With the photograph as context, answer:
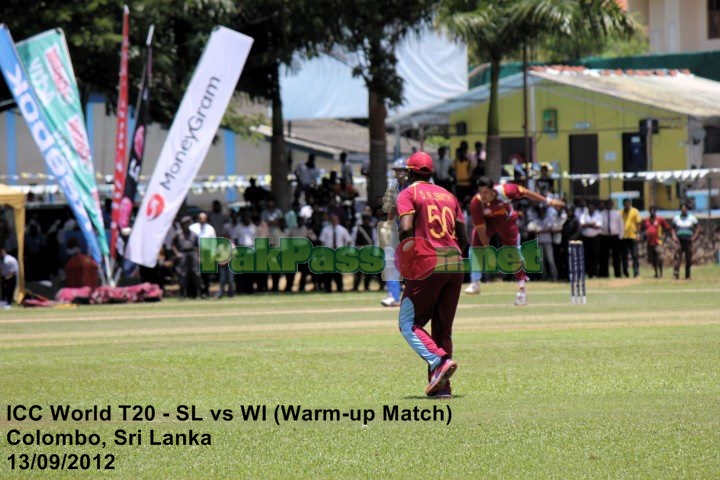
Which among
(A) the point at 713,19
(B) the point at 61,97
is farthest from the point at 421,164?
(A) the point at 713,19

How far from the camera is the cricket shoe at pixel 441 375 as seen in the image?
428 inches

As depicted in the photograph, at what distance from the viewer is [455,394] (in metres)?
11.4

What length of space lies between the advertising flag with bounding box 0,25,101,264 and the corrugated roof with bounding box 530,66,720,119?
18.7m

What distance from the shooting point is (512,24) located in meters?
36.2

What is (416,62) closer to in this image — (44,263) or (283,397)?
(44,263)

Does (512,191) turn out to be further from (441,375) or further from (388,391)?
(441,375)

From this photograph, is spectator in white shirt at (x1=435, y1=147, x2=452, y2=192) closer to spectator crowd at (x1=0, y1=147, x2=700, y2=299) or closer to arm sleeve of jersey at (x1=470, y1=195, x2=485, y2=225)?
spectator crowd at (x1=0, y1=147, x2=700, y2=299)

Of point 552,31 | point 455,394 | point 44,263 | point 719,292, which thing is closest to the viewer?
point 455,394

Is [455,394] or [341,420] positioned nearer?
[341,420]

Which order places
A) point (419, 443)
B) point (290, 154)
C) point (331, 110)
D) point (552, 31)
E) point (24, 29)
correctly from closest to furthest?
point (419, 443), point (24, 29), point (552, 31), point (331, 110), point (290, 154)

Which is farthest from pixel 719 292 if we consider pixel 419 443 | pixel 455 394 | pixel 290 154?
pixel 290 154

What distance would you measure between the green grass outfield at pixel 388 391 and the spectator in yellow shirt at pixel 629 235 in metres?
11.8

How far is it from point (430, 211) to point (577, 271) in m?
12.7

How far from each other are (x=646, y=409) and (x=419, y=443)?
Result: 215 cm
